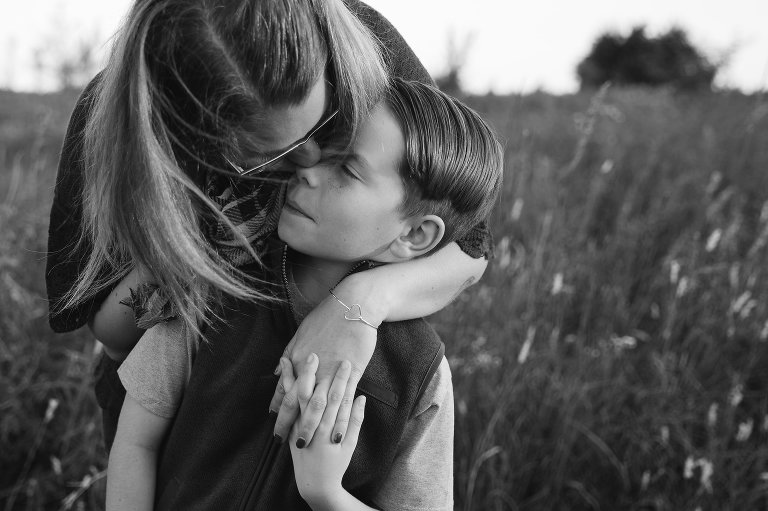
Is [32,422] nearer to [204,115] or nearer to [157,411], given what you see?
[157,411]

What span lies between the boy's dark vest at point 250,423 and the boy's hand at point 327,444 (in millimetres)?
71

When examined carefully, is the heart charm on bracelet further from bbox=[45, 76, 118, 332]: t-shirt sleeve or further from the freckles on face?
bbox=[45, 76, 118, 332]: t-shirt sleeve

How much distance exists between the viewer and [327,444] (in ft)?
3.76

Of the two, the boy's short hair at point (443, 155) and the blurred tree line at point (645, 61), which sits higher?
the boy's short hair at point (443, 155)

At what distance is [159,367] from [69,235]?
1.41 feet

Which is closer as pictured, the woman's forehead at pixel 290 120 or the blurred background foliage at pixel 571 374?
the woman's forehead at pixel 290 120

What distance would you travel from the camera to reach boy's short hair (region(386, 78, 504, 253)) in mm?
1221

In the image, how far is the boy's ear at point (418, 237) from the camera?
130cm

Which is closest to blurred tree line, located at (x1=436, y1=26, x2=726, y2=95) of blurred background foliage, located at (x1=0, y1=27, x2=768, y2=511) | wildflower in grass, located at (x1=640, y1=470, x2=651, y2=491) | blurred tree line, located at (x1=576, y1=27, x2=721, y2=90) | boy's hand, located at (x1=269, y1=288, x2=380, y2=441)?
blurred tree line, located at (x1=576, y1=27, x2=721, y2=90)

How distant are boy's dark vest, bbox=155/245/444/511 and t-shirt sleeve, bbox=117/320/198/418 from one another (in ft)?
0.15

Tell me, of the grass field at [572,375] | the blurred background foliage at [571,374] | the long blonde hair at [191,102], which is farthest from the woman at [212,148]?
the grass field at [572,375]

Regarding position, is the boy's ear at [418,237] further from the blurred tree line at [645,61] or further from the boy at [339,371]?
the blurred tree line at [645,61]

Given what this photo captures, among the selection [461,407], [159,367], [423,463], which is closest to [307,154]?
[159,367]

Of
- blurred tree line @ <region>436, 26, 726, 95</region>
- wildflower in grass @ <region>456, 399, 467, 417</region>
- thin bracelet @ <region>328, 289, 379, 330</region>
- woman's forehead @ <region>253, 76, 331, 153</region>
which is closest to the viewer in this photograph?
woman's forehead @ <region>253, 76, 331, 153</region>
